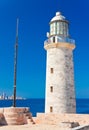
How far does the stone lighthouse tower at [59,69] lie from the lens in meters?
22.3

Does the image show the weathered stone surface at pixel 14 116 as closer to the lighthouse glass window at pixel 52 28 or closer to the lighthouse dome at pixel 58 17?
the lighthouse glass window at pixel 52 28

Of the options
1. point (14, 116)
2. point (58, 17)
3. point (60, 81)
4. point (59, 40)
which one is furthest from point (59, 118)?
point (58, 17)

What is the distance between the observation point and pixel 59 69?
22656mm

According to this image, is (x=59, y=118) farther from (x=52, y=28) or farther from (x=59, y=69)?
(x=52, y=28)

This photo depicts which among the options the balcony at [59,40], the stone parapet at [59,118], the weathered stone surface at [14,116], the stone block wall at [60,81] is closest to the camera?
the weathered stone surface at [14,116]

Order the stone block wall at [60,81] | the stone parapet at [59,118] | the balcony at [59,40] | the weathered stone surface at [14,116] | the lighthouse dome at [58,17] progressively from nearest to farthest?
the weathered stone surface at [14,116], the stone parapet at [59,118], the stone block wall at [60,81], the balcony at [59,40], the lighthouse dome at [58,17]

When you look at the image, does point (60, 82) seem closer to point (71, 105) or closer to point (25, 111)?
point (71, 105)

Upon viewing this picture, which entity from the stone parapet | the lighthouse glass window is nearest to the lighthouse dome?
the lighthouse glass window

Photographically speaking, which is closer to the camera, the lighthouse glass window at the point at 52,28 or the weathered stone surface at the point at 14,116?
the weathered stone surface at the point at 14,116

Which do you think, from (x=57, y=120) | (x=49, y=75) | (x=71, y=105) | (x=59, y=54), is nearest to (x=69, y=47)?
(x=59, y=54)

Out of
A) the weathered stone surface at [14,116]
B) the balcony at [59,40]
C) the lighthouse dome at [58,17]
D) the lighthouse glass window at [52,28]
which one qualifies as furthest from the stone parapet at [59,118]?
the lighthouse dome at [58,17]

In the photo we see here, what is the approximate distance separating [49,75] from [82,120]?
6317 millimetres

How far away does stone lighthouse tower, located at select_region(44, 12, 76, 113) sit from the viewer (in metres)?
22.3

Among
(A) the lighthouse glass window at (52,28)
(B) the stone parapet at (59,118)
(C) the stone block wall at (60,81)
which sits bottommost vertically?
(B) the stone parapet at (59,118)
